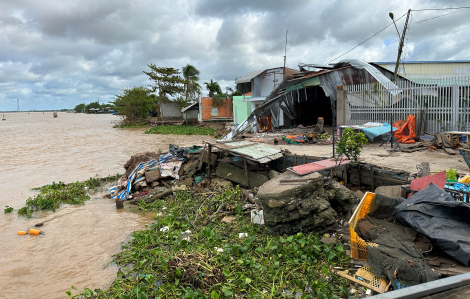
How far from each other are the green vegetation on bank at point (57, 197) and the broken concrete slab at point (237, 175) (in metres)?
4.50

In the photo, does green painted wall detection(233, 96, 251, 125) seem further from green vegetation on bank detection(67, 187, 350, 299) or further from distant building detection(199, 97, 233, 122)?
green vegetation on bank detection(67, 187, 350, 299)

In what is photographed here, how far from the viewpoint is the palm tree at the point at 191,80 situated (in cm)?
4112

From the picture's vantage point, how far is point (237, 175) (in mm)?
9086

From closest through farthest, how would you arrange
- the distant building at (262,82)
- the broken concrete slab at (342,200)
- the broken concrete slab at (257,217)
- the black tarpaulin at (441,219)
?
the black tarpaulin at (441,219), the broken concrete slab at (342,200), the broken concrete slab at (257,217), the distant building at (262,82)

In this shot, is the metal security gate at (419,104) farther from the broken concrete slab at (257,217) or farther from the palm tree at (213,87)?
the palm tree at (213,87)

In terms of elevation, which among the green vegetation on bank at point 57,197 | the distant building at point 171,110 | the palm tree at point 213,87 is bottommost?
the green vegetation on bank at point 57,197

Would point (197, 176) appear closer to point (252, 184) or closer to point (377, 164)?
point (252, 184)

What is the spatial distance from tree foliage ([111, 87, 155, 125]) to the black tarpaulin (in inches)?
1536

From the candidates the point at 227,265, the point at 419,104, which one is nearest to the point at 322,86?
the point at 419,104

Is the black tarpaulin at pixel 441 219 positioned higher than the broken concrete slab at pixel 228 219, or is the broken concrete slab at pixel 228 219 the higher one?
the black tarpaulin at pixel 441 219

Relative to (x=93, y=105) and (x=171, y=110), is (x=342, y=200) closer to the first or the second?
(x=171, y=110)

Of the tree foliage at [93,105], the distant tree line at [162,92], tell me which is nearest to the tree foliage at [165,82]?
the distant tree line at [162,92]

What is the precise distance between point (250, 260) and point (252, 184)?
14.0ft

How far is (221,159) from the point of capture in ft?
30.8
